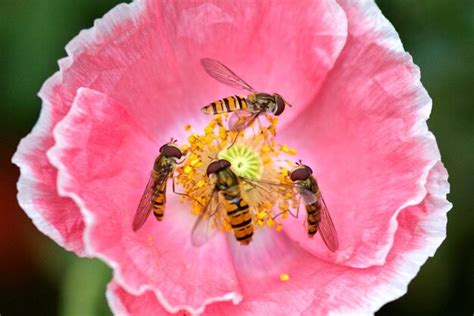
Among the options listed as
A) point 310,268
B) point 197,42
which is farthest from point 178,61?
point 310,268

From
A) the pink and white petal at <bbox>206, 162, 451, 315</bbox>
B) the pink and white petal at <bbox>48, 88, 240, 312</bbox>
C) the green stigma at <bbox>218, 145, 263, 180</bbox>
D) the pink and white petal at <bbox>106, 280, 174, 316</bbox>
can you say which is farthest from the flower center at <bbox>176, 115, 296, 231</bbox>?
the pink and white petal at <bbox>106, 280, 174, 316</bbox>

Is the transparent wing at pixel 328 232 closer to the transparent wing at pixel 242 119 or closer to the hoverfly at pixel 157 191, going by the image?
the transparent wing at pixel 242 119

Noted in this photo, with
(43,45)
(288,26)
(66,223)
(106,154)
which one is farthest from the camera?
(43,45)

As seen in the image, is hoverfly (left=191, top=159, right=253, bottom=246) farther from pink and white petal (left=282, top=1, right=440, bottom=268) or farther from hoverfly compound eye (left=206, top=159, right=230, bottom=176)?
pink and white petal (left=282, top=1, right=440, bottom=268)

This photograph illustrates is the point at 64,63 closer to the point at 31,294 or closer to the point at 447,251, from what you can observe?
the point at 31,294

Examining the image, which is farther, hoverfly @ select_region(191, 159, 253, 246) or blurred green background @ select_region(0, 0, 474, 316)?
blurred green background @ select_region(0, 0, 474, 316)

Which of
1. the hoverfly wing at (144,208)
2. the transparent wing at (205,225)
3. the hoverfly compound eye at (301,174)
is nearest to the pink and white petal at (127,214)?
the hoverfly wing at (144,208)
